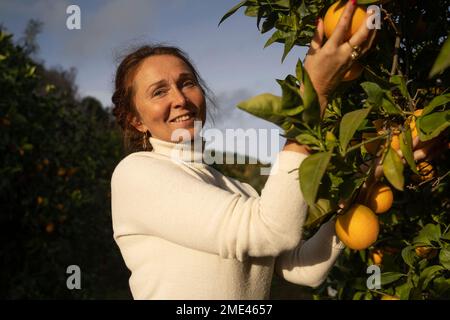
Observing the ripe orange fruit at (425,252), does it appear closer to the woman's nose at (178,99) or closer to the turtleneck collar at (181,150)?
the turtleneck collar at (181,150)

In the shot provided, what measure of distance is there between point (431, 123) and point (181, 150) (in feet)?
2.22

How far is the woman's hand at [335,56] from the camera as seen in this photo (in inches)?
32.0

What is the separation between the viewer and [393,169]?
2.66ft

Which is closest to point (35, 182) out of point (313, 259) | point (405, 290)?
point (313, 259)

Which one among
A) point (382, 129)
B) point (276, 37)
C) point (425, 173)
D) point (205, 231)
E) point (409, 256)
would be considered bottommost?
point (409, 256)

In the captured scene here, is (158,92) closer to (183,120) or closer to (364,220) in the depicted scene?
(183,120)

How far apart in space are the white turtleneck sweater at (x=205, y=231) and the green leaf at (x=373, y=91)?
17 centimetres

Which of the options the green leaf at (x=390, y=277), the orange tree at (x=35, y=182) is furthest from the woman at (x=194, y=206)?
the orange tree at (x=35, y=182)

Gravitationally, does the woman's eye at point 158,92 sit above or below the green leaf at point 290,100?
above

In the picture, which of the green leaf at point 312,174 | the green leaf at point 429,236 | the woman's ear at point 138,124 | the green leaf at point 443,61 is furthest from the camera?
the woman's ear at point 138,124

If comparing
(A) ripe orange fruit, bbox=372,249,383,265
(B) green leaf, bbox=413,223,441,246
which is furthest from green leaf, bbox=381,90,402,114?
(A) ripe orange fruit, bbox=372,249,383,265

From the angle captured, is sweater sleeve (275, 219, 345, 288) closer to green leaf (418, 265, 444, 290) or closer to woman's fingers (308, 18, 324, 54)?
green leaf (418, 265, 444, 290)

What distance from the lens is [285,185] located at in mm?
882
